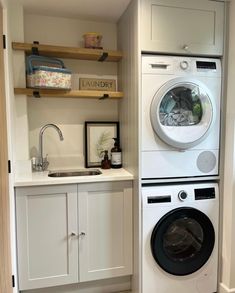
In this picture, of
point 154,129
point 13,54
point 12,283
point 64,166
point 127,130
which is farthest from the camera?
point 64,166

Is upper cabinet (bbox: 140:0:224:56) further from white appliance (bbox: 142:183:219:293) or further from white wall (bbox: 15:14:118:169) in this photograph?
white appliance (bbox: 142:183:219:293)

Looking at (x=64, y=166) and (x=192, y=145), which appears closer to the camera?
(x=192, y=145)

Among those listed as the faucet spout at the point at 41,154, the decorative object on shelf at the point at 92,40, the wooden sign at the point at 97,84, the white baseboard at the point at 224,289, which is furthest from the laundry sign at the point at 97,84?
the white baseboard at the point at 224,289

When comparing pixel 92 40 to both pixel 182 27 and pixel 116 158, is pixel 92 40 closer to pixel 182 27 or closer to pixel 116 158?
pixel 182 27

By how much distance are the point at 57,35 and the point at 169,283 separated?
2.36 metres

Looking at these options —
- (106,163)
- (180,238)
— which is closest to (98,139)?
(106,163)

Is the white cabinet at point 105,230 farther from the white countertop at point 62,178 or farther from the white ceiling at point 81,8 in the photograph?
the white ceiling at point 81,8

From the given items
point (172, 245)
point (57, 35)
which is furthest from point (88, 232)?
point (57, 35)

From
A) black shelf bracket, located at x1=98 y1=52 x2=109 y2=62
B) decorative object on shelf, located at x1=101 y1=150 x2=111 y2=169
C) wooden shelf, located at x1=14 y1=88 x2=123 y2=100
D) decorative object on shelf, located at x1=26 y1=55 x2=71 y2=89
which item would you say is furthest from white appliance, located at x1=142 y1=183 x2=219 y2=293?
black shelf bracket, located at x1=98 y1=52 x2=109 y2=62

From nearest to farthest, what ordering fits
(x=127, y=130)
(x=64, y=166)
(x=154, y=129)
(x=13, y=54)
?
(x=154, y=129), (x=13, y=54), (x=127, y=130), (x=64, y=166)

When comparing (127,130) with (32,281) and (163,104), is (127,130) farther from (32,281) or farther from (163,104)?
(32,281)

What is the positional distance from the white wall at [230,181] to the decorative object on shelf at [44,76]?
4.33 feet

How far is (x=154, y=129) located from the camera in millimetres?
2066

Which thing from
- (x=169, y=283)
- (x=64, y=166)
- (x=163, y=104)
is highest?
(x=163, y=104)
